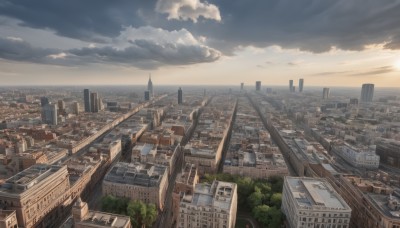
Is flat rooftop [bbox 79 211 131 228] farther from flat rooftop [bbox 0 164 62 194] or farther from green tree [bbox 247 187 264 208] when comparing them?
green tree [bbox 247 187 264 208]

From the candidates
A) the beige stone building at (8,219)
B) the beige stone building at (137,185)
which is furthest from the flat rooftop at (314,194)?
the beige stone building at (8,219)

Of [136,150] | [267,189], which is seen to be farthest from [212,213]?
[136,150]

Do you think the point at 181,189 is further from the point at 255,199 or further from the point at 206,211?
the point at 255,199

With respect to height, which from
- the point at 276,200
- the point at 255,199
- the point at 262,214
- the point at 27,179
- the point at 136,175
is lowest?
the point at 262,214

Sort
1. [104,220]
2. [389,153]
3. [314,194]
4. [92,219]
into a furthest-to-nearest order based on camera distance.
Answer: [389,153] < [314,194] < [92,219] < [104,220]

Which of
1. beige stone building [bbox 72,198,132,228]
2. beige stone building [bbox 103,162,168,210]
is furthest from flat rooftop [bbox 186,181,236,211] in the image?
beige stone building [bbox 72,198,132,228]

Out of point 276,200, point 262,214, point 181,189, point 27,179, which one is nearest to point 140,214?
point 181,189
